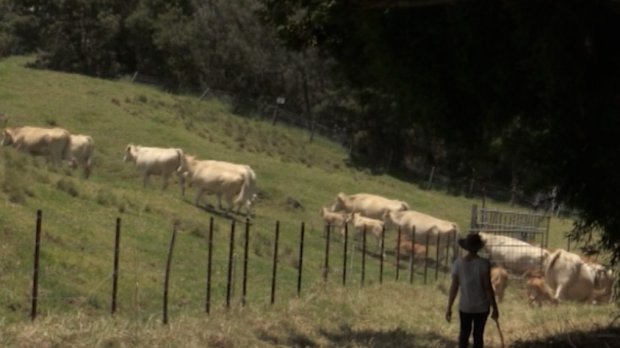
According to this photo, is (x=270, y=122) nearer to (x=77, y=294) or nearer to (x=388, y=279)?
(x=388, y=279)

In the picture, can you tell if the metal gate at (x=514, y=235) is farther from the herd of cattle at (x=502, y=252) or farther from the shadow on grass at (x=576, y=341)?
the shadow on grass at (x=576, y=341)

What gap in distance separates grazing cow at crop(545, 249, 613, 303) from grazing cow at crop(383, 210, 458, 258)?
20.7 ft

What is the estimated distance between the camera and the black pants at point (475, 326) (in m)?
13.9

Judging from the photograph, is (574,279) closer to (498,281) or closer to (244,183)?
(498,281)

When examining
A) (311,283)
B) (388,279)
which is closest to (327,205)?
(388,279)

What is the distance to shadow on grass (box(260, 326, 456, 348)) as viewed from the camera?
Answer: 1578 centimetres

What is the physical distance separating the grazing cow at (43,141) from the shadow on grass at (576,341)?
2054cm

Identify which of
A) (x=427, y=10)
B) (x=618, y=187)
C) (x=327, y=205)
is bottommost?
(x=327, y=205)

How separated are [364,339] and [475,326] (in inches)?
107

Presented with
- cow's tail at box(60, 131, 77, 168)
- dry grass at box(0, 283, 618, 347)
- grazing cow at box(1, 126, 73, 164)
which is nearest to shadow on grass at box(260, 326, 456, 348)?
dry grass at box(0, 283, 618, 347)

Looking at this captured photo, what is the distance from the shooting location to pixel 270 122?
61.3 meters

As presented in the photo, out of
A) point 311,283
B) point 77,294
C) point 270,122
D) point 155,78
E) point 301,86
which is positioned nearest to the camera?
point 77,294

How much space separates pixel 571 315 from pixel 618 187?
7.92 meters

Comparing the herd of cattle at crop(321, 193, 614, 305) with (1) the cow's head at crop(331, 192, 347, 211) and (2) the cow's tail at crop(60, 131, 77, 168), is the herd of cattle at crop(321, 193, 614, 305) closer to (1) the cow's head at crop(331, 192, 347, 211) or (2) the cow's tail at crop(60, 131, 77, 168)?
(1) the cow's head at crop(331, 192, 347, 211)
